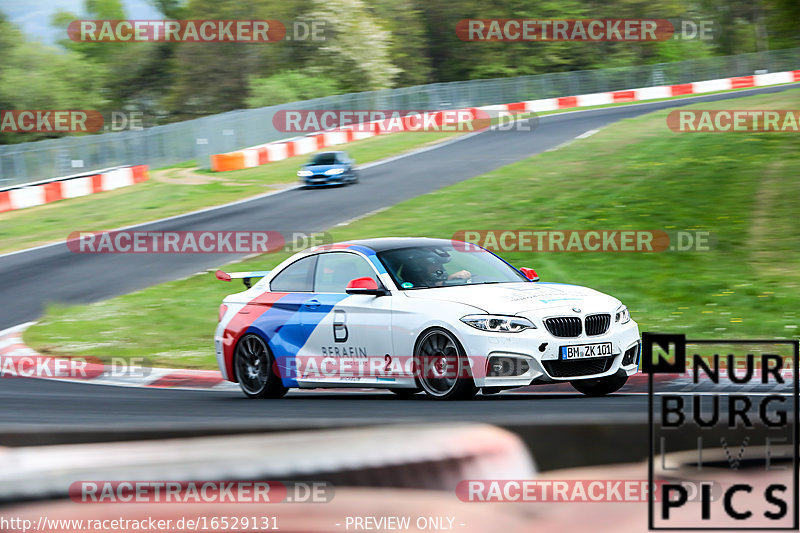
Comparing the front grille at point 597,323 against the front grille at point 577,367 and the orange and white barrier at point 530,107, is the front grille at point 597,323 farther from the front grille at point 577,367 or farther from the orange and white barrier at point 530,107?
the orange and white barrier at point 530,107

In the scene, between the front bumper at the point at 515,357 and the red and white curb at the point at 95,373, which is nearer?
the front bumper at the point at 515,357

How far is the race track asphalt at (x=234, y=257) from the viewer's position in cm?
823

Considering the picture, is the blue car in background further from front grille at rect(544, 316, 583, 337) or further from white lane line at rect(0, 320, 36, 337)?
front grille at rect(544, 316, 583, 337)

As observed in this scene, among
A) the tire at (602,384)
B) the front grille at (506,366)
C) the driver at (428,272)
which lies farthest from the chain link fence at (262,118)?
the front grille at (506,366)

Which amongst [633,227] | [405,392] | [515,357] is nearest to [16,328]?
[405,392]

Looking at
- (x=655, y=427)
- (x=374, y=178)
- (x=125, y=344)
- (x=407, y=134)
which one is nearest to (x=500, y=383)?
(x=655, y=427)

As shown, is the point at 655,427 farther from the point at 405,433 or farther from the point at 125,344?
the point at 125,344

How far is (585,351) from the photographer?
8.83 m

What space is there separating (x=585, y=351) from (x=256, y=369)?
324 centimetres

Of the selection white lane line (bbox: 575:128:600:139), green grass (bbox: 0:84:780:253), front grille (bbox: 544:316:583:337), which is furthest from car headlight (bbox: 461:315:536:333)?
Result: white lane line (bbox: 575:128:600:139)

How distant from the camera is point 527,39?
68.2 metres

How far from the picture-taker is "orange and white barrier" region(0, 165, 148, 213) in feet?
98.9

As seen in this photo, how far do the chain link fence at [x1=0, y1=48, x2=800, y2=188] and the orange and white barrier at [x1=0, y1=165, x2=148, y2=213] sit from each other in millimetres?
834

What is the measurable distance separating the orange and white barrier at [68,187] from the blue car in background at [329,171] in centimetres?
673
